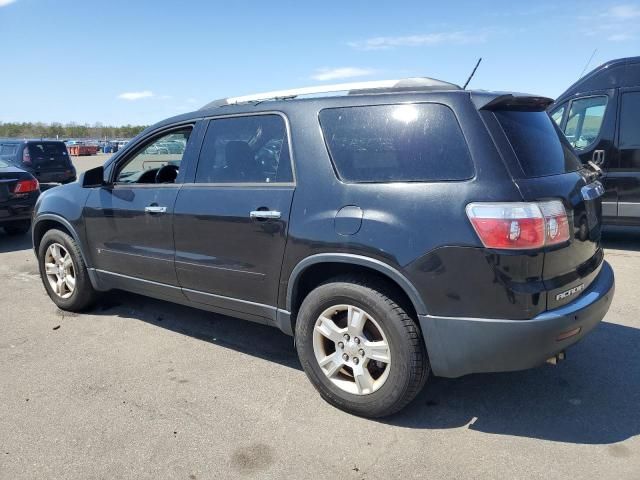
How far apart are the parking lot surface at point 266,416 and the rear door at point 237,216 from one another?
58 cm

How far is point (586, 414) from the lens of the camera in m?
3.05

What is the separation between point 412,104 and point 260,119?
114cm

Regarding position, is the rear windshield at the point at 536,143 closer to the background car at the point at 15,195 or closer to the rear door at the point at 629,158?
the rear door at the point at 629,158

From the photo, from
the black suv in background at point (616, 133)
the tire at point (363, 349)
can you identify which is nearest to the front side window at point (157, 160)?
the tire at point (363, 349)

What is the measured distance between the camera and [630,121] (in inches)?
280

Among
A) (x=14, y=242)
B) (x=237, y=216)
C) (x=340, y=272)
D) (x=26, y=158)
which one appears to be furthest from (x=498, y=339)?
(x=26, y=158)

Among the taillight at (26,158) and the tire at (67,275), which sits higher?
the taillight at (26,158)

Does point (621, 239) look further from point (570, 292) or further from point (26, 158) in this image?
point (26, 158)

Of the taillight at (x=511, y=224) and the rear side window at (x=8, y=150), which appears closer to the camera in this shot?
the taillight at (x=511, y=224)

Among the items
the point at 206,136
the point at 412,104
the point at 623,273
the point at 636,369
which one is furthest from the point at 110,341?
the point at 623,273

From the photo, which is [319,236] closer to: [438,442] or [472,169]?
[472,169]

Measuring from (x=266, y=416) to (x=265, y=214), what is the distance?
1.23 m

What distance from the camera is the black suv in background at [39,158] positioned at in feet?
48.3

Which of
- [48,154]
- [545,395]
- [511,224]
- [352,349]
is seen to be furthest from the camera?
[48,154]
